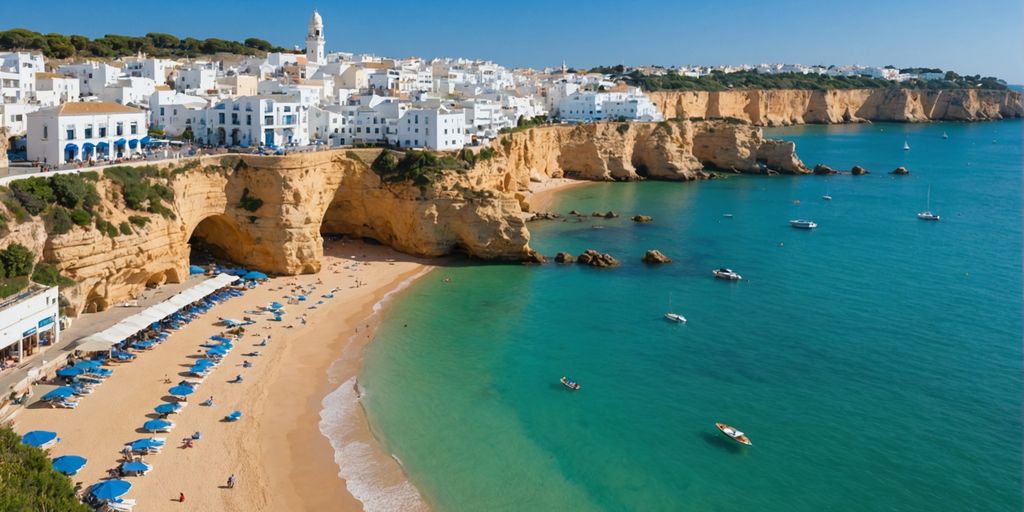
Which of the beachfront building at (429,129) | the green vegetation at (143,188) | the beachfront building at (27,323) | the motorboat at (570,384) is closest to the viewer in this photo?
the beachfront building at (27,323)

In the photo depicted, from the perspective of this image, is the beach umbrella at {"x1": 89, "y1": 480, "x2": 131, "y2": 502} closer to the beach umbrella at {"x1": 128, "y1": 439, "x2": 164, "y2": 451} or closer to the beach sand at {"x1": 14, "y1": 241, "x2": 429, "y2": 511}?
the beach sand at {"x1": 14, "y1": 241, "x2": 429, "y2": 511}

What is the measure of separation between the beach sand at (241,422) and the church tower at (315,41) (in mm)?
53457

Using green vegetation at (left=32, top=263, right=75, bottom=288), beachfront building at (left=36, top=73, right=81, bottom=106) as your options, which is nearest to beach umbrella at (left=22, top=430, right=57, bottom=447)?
green vegetation at (left=32, top=263, right=75, bottom=288)

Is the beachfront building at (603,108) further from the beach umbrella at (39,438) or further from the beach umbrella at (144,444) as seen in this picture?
the beach umbrella at (39,438)

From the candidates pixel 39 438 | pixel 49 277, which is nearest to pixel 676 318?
pixel 39 438

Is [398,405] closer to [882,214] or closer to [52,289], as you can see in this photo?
[52,289]

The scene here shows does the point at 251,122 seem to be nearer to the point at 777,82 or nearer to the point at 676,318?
the point at 676,318

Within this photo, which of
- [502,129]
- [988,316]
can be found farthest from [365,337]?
[502,129]

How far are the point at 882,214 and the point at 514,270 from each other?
37869 millimetres

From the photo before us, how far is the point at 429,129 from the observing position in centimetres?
5231

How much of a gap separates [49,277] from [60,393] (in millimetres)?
5940

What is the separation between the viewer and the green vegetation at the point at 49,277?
1104 inches

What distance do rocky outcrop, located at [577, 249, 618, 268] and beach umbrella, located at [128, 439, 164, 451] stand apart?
2842 centimetres

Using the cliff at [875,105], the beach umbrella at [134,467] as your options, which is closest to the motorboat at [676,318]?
the beach umbrella at [134,467]
